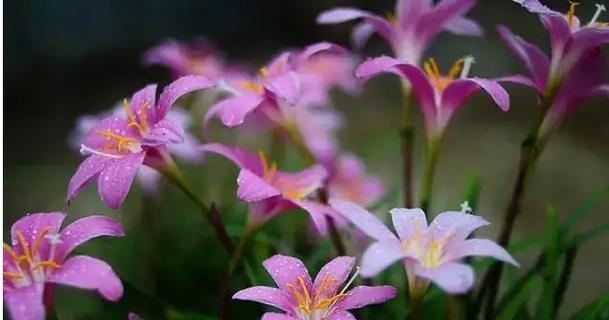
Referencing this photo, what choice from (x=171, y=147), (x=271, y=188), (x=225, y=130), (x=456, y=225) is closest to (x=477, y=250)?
(x=456, y=225)

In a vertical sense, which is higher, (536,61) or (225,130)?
(536,61)

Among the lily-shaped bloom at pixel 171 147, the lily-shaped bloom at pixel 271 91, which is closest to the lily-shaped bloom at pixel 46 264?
the lily-shaped bloom at pixel 271 91

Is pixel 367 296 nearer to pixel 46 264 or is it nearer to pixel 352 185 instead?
pixel 46 264

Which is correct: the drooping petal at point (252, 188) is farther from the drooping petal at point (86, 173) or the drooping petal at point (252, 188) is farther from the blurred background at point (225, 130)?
the blurred background at point (225, 130)

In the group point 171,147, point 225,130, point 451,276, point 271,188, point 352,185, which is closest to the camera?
point 451,276

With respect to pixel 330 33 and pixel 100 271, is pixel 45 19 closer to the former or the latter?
pixel 330 33
